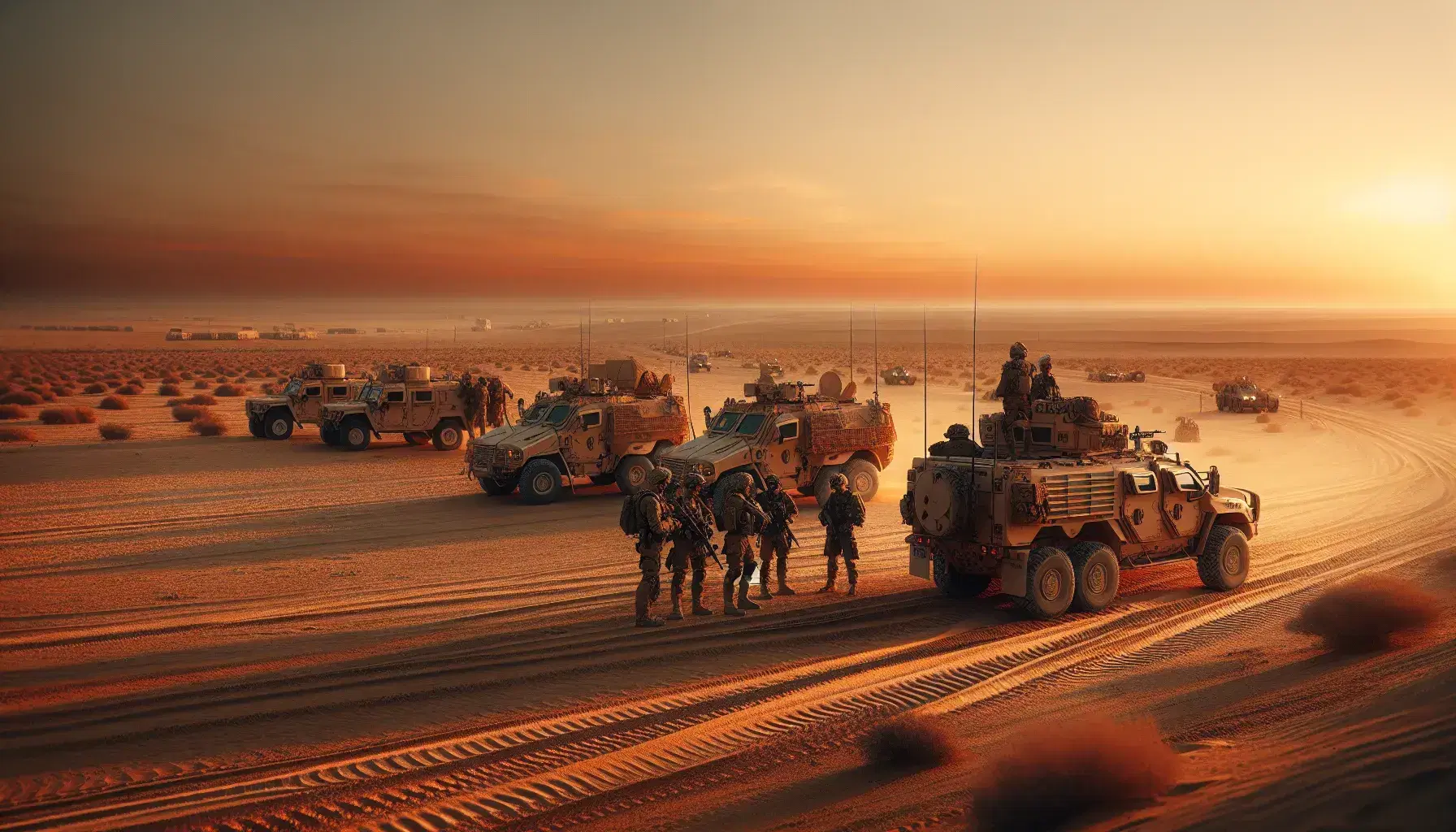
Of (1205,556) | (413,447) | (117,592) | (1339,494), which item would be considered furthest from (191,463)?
(1339,494)

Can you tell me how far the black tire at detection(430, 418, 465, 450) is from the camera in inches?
1110

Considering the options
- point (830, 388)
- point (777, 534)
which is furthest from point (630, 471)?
point (777, 534)

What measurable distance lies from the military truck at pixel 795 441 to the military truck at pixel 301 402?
15.7 m

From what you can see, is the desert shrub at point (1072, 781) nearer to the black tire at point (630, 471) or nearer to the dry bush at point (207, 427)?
the black tire at point (630, 471)

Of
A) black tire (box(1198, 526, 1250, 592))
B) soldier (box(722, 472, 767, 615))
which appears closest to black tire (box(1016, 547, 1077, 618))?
black tire (box(1198, 526, 1250, 592))

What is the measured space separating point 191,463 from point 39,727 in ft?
61.9

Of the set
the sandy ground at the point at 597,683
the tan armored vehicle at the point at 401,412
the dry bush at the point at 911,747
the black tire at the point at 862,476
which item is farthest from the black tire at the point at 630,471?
the dry bush at the point at 911,747

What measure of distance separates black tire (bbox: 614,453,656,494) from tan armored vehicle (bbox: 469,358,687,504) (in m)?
0.02

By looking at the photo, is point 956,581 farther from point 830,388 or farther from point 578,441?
point 578,441

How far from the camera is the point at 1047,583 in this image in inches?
432

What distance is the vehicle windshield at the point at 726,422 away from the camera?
1869 cm

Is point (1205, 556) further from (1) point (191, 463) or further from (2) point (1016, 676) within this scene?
(1) point (191, 463)

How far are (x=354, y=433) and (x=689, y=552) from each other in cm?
1985

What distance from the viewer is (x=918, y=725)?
7.05m
